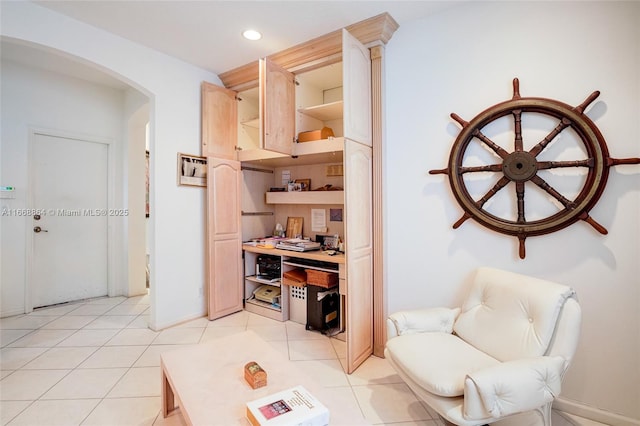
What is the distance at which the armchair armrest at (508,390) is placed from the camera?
125cm

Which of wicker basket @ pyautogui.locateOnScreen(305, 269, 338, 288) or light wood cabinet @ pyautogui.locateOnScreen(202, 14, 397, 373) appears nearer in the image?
light wood cabinet @ pyautogui.locateOnScreen(202, 14, 397, 373)

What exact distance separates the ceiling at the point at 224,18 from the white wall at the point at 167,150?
6.2 inches

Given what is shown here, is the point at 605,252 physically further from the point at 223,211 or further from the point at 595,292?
the point at 223,211

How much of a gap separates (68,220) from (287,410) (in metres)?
3.98

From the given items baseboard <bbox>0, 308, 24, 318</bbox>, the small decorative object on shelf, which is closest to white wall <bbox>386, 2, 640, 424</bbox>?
the small decorative object on shelf

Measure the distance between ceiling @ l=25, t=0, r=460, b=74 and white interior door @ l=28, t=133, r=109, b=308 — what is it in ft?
6.32

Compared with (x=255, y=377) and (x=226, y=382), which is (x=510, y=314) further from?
(x=226, y=382)

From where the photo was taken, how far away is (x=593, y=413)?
1.73 metres

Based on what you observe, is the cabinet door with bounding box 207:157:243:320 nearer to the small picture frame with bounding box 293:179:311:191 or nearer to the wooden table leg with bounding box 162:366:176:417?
the small picture frame with bounding box 293:179:311:191

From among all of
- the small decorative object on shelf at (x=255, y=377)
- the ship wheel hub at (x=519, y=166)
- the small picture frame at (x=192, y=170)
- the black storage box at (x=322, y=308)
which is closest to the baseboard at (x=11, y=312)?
the small picture frame at (x=192, y=170)

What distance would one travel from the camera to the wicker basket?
8.94 ft

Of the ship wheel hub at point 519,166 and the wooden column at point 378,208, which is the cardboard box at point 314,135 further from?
the ship wheel hub at point 519,166

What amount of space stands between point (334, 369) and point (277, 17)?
274cm

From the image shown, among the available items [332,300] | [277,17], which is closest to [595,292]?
[332,300]
